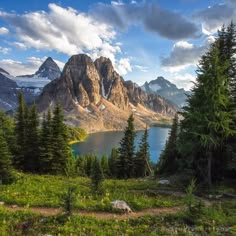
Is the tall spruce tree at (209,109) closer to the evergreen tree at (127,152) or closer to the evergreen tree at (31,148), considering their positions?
the evergreen tree at (31,148)

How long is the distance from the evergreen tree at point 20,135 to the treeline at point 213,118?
83.1ft

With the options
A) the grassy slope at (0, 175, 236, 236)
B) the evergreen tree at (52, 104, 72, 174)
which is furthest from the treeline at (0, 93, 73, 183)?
the grassy slope at (0, 175, 236, 236)

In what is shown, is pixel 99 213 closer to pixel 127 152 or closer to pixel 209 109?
pixel 209 109

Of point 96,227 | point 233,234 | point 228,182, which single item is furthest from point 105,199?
point 228,182

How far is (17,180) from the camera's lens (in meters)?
23.5

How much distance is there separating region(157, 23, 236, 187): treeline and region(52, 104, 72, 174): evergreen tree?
1989 cm

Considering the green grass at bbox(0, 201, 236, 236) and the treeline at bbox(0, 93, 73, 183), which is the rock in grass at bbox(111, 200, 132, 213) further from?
the treeline at bbox(0, 93, 73, 183)

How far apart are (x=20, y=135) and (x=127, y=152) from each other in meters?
19.5

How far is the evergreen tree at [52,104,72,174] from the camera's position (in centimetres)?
3922

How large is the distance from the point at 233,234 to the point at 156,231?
346cm

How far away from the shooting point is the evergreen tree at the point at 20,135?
4012 centimetres

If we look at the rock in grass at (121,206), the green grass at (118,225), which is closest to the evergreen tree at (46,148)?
the green grass at (118,225)

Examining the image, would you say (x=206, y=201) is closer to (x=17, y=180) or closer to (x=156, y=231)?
(x=156, y=231)

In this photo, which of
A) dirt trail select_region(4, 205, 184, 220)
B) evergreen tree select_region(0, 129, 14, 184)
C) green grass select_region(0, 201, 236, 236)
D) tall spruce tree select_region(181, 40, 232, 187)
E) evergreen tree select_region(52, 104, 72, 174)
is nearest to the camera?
green grass select_region(0, 201, 236, 236)
